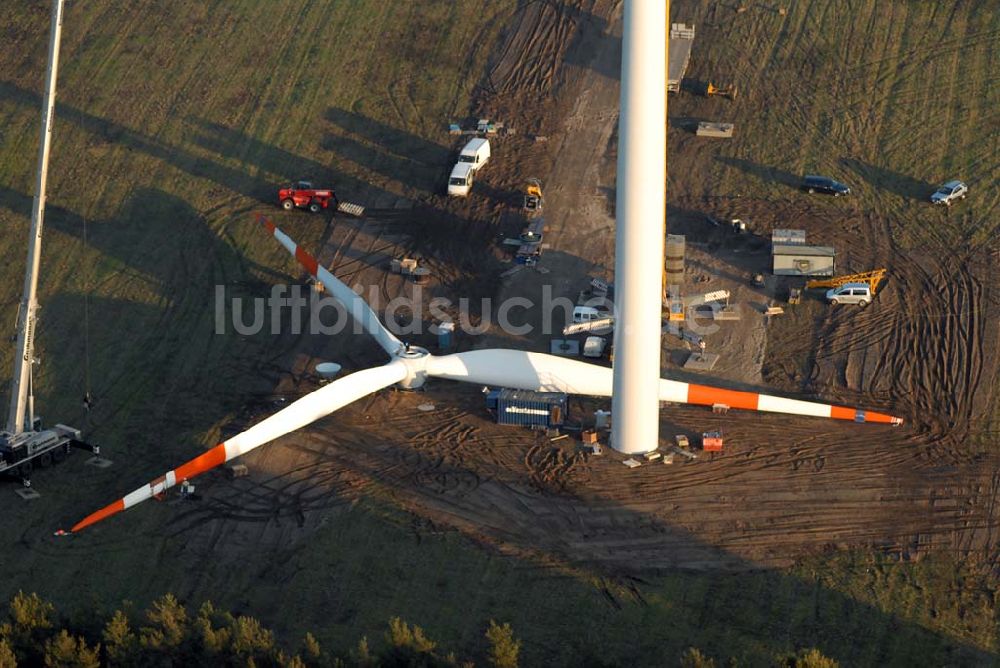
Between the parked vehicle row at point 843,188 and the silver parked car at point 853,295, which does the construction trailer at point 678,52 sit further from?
the silver parked car at point 853,295

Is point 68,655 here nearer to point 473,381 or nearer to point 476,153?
point 473,381

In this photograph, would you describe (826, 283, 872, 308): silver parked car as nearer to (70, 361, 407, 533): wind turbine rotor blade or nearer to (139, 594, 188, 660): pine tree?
(70, 361, 407, 533): wind turbine rotor blade

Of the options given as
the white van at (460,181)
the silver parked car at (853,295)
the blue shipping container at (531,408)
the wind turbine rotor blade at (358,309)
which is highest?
the white van at (460,181)

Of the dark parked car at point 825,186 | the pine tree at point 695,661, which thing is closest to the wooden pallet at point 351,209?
the dark parked car at point 825,186

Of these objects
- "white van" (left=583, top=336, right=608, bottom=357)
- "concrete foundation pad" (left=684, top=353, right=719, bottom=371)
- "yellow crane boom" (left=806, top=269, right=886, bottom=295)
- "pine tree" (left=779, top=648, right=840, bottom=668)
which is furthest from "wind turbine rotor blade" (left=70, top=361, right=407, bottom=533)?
"pine tree" (left=779, top=648, right=840, bottom=668)

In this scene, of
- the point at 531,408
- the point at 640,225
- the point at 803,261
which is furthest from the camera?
the point at 803,261

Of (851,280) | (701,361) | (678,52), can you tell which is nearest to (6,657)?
(701,361)

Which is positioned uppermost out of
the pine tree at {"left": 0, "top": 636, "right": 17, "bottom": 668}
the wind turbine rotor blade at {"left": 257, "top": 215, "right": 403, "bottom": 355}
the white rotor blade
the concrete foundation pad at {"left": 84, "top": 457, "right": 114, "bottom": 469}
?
the wind turbine rotor blade at {"left": 257, "top": 215, "right": 403, "bottom": 355}
